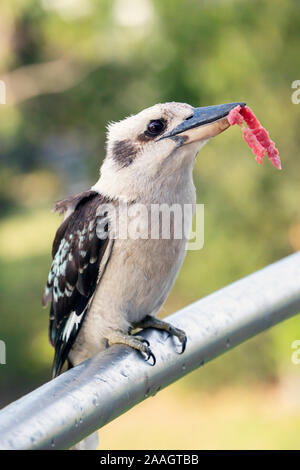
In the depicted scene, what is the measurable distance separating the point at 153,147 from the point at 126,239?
24cm

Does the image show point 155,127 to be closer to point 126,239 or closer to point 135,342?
point 126,239

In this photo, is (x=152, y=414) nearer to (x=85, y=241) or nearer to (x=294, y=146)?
(x=294, y=146)

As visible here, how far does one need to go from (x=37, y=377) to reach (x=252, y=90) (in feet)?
11.4

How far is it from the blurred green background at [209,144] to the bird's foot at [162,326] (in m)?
1.36

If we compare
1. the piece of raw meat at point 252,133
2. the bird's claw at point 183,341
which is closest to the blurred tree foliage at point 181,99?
the piece of raw meat at point 252,133

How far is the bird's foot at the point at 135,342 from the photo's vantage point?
1443 mm

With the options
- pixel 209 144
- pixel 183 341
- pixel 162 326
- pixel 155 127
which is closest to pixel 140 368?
pixel 183 341

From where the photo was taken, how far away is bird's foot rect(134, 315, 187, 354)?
147cm

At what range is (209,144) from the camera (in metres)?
4.67

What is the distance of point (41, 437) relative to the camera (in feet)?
3.44

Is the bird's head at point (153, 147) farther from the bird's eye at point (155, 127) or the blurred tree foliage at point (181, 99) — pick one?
the blurred tree foliage at point (181, 99)

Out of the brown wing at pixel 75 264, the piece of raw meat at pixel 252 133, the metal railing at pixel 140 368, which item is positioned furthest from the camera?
the brown wing at pixel 75 264

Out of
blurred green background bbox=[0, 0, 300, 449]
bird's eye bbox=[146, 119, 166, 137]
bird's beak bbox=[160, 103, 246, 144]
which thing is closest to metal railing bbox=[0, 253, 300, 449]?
bird's beak bbox=[160, 103, 246, 144]
